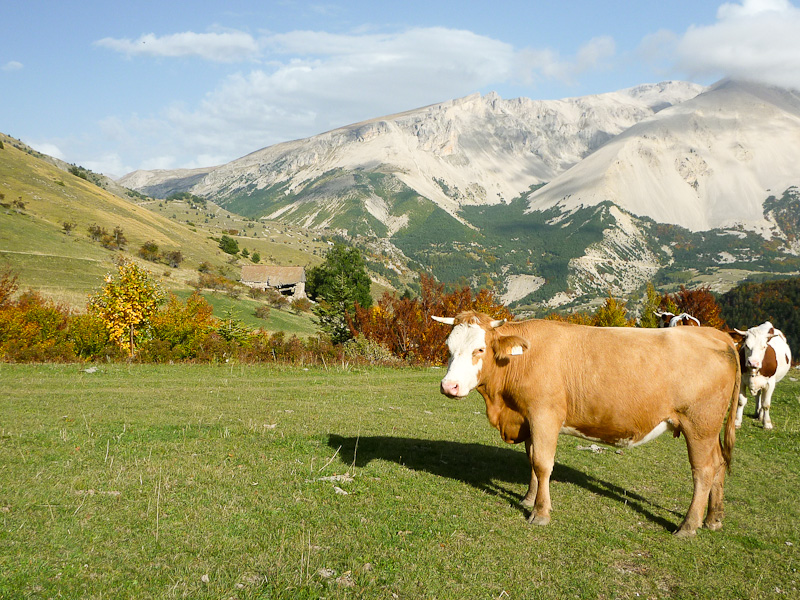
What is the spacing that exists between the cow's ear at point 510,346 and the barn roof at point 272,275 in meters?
109

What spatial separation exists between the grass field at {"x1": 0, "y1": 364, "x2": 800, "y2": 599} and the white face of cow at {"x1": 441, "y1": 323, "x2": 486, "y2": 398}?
210 centimetres

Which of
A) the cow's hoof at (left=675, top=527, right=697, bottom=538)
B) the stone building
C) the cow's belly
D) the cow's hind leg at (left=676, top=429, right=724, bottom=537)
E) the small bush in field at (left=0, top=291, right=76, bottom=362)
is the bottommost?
the stone building

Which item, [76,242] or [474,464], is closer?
[474,464]

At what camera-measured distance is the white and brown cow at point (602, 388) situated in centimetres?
812

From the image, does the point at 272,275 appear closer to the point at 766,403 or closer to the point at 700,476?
the point at 766,403

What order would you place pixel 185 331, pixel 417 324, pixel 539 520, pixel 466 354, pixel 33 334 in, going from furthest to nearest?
pixel 417 324 < pixel 185 331 < pixel 33 334 < pixel 466 354 < pixel 539 520

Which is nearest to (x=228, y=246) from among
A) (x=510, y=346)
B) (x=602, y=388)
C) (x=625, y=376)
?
(x=510, y=346)

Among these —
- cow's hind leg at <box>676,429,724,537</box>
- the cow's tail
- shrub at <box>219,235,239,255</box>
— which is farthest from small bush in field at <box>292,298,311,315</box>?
cow's hind leg at <box>676,429,724,537</box>

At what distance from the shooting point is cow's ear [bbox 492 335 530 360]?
8.42 meters

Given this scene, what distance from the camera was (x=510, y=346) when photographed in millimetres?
8492

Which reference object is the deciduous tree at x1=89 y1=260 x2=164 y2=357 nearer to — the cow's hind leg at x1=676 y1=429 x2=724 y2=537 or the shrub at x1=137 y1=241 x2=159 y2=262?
the cow's hind leg at x1=676 y1=429 x2=724 y2=537

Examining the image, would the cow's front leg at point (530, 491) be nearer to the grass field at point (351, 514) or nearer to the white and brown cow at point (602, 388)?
the white and brown cow at point (602, 388)

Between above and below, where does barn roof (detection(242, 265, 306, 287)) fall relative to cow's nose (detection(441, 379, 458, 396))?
below

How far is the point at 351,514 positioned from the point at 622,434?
4452mm
